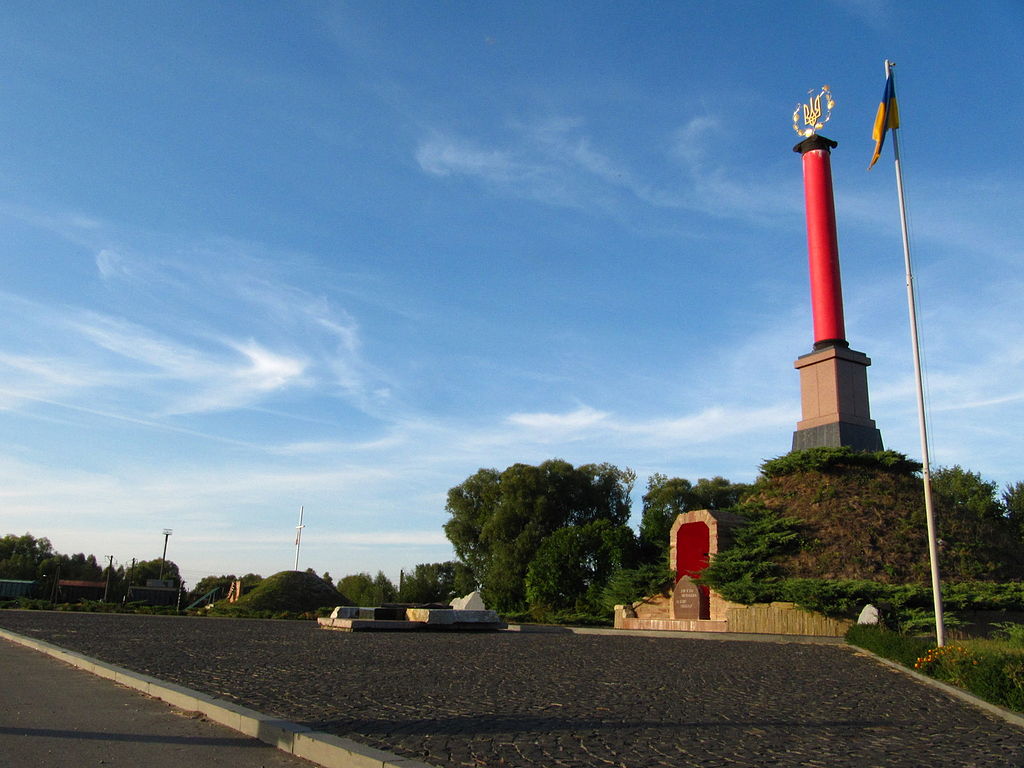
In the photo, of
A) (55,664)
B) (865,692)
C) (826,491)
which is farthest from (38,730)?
(826,491)

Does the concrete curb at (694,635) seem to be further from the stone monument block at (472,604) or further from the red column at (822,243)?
the red column at (822,243)

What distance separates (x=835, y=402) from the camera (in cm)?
3178

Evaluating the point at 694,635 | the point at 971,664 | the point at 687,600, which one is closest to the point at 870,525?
the point at 687,600

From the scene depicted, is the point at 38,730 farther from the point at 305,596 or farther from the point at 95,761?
the point at 305,596

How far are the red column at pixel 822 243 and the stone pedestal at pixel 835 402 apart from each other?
1.01 meters

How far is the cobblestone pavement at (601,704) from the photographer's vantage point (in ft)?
22.6

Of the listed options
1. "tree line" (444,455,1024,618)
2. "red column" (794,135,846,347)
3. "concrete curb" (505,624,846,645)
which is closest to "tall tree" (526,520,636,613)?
"tree line" (444,455,1024,618)

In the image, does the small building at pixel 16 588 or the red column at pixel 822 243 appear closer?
the red column at pixel 822 243

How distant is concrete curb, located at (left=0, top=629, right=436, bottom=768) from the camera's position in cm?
608

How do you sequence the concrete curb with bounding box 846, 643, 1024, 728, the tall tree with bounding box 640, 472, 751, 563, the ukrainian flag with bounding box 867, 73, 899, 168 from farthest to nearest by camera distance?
the tall tree with bounding box 640, 472, 751, 563 → the ukrainian flag with bounding box 867, 73, 899, 168 → the concrete curb with bounding box 846, 643, 1024, 728

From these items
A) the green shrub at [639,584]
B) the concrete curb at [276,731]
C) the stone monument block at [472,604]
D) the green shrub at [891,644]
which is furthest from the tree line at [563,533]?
the concrete curb at [276,731]

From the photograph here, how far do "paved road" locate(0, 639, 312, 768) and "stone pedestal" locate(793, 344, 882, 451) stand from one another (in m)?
28.1

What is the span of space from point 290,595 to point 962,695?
136 feet

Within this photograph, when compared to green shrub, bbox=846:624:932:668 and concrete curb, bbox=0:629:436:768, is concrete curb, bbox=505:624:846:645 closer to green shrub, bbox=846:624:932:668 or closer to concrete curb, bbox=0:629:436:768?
green shrub, bbox=846:624:932:668
